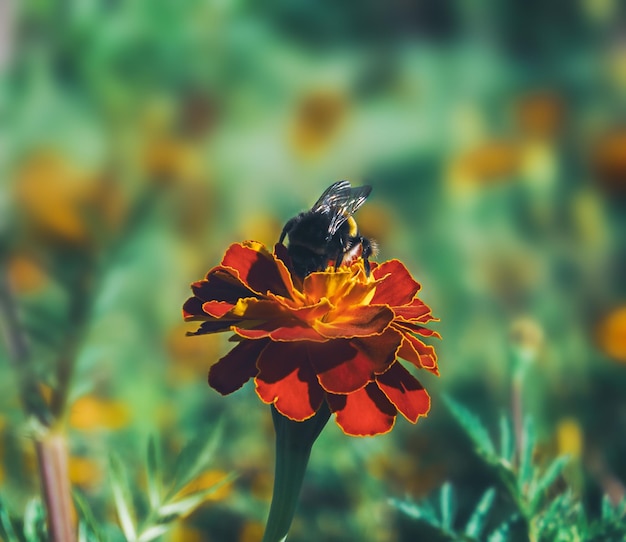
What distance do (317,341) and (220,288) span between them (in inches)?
5.0

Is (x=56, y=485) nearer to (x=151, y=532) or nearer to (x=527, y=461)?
(x=151, y=532)

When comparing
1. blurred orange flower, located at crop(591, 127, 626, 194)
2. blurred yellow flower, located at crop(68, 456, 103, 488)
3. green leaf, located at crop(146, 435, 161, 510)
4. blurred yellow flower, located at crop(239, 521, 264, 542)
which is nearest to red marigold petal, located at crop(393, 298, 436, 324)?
Answer: green leaf, located at crop(146, 435, 161, 510)

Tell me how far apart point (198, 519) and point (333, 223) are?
26.9 inches

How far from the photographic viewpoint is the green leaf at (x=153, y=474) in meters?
0.69

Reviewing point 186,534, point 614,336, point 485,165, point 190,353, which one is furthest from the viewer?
point 485,165

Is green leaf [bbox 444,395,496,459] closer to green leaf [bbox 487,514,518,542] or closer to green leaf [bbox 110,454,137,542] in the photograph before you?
green leaf [bbox 487,514,518,542]

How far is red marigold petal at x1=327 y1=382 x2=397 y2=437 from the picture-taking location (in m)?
0.58

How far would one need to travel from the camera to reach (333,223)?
2.67ft

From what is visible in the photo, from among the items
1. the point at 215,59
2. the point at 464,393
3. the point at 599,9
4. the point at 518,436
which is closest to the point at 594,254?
the point at 464,393

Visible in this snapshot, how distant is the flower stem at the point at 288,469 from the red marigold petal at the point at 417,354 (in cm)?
7

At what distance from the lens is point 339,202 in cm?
86

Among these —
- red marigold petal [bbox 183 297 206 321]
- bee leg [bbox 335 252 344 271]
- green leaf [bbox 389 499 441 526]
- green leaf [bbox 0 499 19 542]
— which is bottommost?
green leaf [bbox 0 499 19 542]

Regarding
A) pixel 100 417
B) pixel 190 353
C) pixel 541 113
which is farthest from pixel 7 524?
pixel 541 113

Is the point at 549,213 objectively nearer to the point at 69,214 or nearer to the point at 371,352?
the point at 69,214
